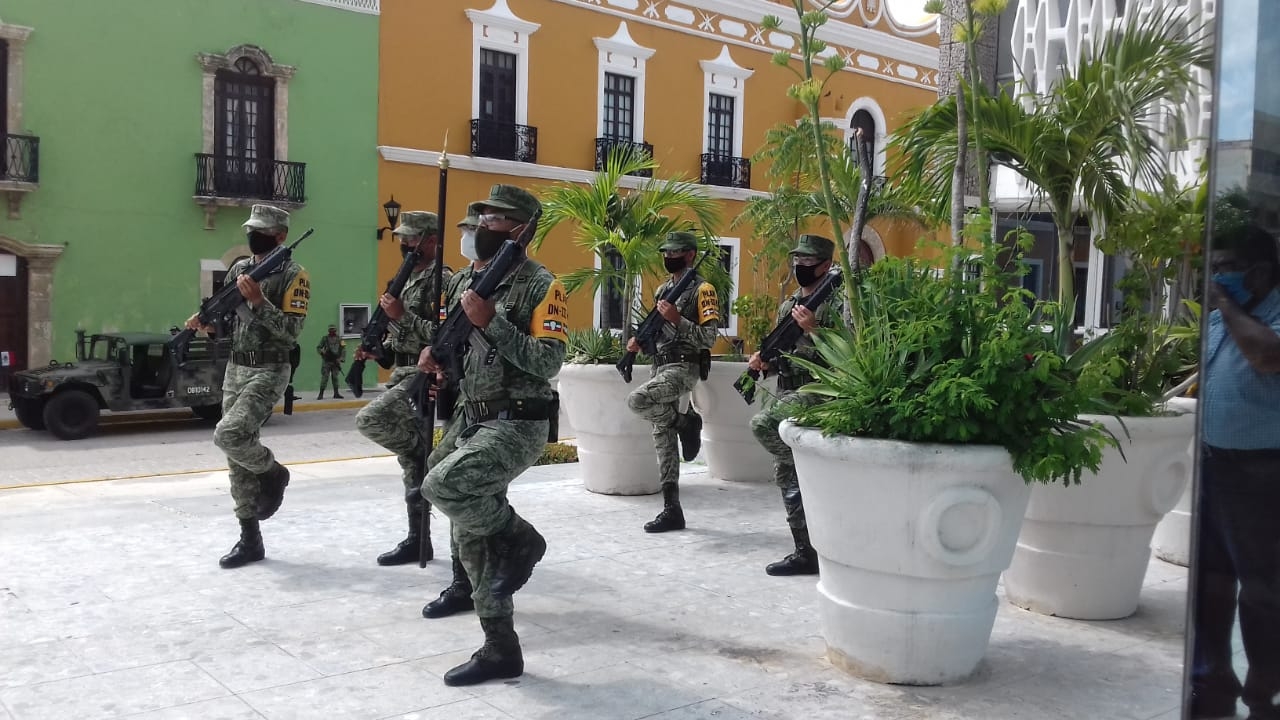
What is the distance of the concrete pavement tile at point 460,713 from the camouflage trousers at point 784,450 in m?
2.38

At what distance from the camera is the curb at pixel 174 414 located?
15.0 m

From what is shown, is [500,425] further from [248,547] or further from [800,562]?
[248,547]

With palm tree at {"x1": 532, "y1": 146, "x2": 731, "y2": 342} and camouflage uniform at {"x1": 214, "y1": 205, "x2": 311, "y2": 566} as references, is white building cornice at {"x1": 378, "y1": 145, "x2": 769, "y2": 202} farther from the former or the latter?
camouflage uniform at {"x1": 214, "y1": 205, "x2": 311, "y2": 566}

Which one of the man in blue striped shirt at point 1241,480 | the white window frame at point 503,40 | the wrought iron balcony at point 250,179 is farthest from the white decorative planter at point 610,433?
the white window frame at point 503,40

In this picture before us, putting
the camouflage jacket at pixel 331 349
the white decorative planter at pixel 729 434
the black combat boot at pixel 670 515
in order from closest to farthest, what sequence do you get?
the black combat boot at pixel 670 515, the white decorative planter at pixel 729 434, the camouflage jacket at pixel 331 349

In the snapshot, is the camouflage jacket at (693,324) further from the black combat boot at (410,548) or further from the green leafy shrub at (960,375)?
the green leafy shrub at (960,375)

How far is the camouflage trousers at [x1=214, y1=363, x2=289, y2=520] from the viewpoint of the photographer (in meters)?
5.80

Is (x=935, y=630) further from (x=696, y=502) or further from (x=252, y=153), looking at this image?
(x=252, y=153)

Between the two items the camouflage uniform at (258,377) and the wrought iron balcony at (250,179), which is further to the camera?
the wrought iron balcony at (250,179)

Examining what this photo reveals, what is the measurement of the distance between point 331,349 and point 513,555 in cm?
1541

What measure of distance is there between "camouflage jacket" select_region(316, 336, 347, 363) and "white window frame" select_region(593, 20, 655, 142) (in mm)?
7474

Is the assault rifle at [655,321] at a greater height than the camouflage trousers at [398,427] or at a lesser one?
greater

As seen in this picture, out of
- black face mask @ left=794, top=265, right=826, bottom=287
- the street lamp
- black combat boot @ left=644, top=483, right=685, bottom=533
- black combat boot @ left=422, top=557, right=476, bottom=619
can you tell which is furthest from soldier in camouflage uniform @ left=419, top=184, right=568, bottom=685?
the street lamp

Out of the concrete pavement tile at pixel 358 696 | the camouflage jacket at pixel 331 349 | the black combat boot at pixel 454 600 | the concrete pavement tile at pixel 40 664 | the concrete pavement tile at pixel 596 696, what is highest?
the camouflage jacket at pixel 331 349
